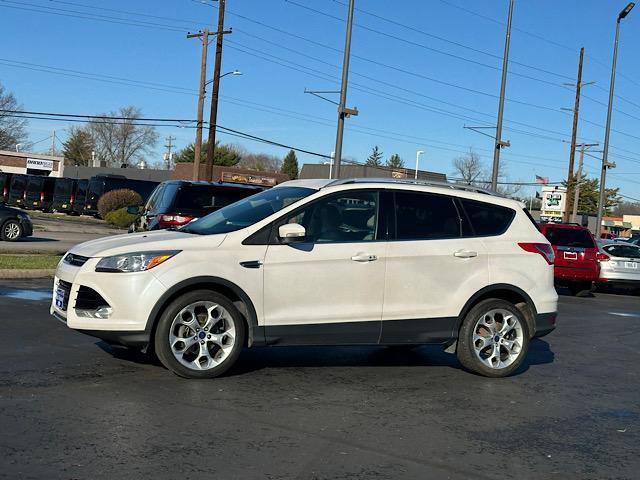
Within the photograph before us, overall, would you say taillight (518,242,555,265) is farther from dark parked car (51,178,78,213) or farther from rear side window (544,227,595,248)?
dark parked car (51,178,78,213)

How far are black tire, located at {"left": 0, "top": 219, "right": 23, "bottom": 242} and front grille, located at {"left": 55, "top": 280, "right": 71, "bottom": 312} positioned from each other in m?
15.7

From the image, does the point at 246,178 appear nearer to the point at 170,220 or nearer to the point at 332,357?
the point at 170,220

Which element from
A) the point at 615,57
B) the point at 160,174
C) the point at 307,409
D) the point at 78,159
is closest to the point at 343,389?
the point at 307,409

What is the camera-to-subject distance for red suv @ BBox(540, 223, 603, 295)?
18359 millimetres

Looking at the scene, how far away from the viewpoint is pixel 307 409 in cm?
603

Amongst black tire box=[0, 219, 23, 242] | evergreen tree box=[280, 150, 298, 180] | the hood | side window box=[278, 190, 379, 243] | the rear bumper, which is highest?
evergreen tree box=[280, 150, 298, 180]

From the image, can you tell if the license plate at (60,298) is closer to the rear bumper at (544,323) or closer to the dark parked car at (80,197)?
the rear bumper at (544,323)

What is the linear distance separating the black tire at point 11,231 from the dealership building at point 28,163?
1894 inches

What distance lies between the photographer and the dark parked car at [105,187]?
41062mm

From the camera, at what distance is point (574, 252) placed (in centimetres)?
1855

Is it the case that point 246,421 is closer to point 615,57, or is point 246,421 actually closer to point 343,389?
point 343,389

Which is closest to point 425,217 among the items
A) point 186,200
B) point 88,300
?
point 88,300

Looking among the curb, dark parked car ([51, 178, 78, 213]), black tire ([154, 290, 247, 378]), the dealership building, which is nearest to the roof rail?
black tire ([154, 290, 247, 378])

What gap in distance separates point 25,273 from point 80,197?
29726 millimetres
